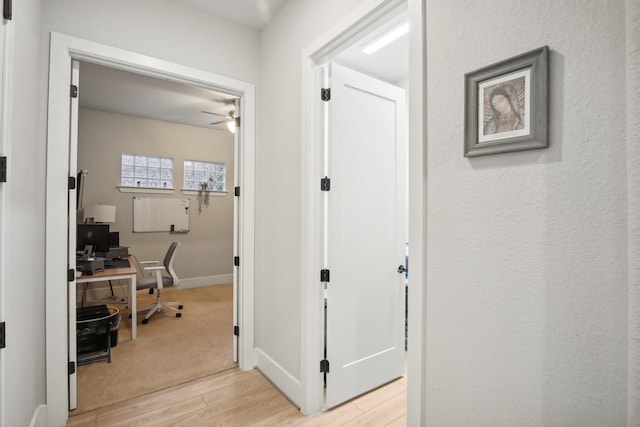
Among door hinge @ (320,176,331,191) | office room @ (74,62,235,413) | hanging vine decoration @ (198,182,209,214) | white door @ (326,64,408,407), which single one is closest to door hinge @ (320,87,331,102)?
white door @ (326,64,408,407)

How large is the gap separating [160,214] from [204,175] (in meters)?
1.11

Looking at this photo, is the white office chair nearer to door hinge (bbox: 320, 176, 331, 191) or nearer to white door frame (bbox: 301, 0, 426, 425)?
white door frame (bbox: 301, 0, 426, 425)

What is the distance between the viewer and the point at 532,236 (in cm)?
99

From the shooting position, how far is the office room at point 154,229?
9.02 ft

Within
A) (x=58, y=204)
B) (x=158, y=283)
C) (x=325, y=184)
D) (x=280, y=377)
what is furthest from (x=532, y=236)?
(x=158, y=283)

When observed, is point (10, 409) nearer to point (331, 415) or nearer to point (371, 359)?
point (331, 415)

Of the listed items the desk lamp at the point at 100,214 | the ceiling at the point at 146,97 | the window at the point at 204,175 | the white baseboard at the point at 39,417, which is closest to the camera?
the white baseboard at the point at 39,417

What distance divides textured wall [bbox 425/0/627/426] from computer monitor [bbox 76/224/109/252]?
413 centimetres

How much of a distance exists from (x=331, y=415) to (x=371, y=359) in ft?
1.59

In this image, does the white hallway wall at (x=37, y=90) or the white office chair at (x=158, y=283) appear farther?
the white office chair at (x=158, y=283)

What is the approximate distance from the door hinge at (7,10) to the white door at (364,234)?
1.59 m

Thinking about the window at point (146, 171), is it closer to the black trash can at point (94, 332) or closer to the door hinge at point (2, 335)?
the black trash can at point (94, 332)

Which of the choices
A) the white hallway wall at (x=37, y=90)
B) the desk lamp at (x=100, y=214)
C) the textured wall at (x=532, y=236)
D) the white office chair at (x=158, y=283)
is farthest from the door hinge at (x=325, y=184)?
the desk lamp at (x=100, y=214)

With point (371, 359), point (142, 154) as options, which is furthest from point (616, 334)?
point (142, 154)
